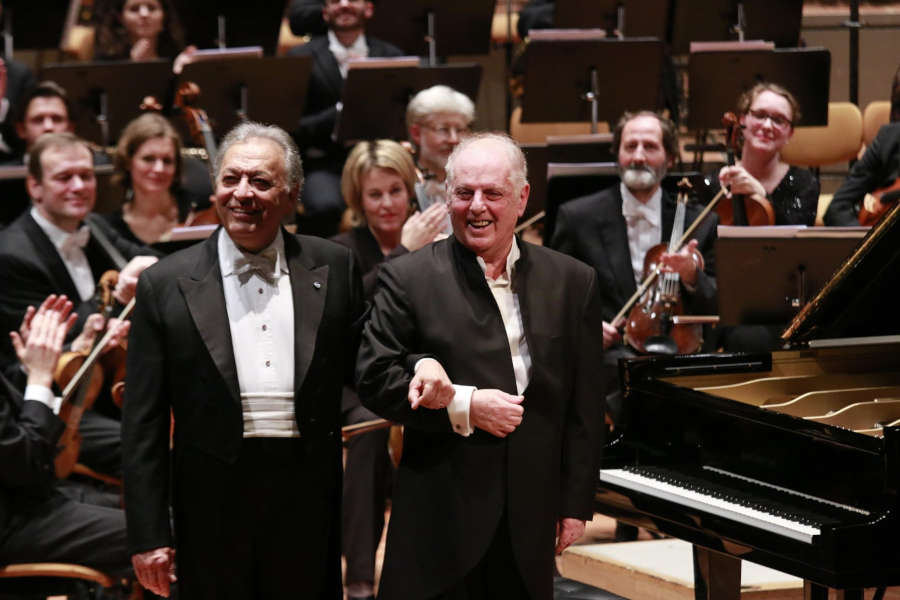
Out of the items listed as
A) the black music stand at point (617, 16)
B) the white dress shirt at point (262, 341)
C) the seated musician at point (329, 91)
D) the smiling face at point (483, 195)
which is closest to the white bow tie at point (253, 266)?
the white dress shirt at point (262, 341)

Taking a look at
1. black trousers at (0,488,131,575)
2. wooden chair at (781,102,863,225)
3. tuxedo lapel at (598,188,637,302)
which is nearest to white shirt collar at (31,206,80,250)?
black trousers at (0,488,131,575)

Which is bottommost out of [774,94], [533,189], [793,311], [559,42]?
[793,311]

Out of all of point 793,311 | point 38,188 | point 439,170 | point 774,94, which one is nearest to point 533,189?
point 439,170

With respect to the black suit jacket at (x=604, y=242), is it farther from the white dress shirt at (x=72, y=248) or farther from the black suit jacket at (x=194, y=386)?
the black suit jacket at (x=194, y=386)

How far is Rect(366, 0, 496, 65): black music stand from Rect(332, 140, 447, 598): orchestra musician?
6.57 feet

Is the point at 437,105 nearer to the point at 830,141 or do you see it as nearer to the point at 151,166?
the point at 151,166

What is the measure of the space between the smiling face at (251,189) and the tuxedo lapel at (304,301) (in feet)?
0.28

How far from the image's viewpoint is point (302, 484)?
2.52 meters

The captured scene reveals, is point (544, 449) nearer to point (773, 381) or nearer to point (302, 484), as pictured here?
point (302, 484)

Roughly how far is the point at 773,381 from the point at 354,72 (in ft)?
9.47

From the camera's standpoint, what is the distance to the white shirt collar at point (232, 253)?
257 cm

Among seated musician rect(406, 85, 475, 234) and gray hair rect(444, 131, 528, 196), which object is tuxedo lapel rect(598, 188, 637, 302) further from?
gray hair rect(444, 131, 528, 196)

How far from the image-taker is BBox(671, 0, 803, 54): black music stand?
243 inches

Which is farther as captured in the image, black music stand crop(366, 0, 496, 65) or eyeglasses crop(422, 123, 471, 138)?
black music stand crop(366, 0, 496, 65)
